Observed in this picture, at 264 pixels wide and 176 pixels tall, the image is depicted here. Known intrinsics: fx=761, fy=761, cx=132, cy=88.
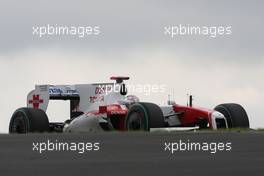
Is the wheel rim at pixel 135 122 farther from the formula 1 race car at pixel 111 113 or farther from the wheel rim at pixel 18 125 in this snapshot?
the wheel rim at pixel 18 125

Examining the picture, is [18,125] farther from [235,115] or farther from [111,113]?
[235,115]

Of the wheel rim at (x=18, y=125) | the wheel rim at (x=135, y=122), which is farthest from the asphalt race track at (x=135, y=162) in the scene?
the wheel rim at (x=18, y=125)

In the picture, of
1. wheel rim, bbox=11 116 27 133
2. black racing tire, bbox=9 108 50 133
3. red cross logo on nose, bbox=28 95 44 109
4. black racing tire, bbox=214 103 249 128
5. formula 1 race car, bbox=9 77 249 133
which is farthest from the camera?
→ red cross logo on nose, bbox=28 95 44 109

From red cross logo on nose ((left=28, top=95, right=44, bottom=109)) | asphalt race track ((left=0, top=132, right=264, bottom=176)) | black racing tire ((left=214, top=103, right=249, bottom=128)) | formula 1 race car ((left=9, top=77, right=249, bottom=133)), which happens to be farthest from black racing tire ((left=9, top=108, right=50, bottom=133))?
asphalt race track ((left=0, top=132, right=264, bottom=176))

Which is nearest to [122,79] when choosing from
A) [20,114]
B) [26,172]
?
[20,114]

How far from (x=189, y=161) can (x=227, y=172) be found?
5.51 ft

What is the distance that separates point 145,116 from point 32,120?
4.04 m

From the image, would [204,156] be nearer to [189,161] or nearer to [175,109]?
[189,161]

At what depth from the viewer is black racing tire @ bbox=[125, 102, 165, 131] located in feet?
73.8

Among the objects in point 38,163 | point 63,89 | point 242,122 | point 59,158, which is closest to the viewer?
point 38,163

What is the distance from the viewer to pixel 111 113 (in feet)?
82.6

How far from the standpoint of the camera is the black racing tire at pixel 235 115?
24750 millimetres

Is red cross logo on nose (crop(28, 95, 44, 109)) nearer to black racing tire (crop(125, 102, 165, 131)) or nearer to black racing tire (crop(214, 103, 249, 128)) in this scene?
black racing tire (crop(125, 102, 165, 131))

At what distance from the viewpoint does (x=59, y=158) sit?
10648mm
